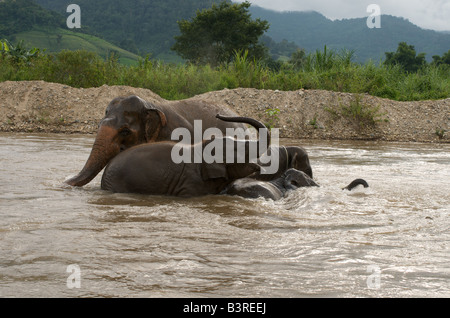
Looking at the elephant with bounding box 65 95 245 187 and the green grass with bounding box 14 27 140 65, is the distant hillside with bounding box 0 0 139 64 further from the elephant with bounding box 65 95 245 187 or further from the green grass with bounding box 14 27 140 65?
the elephant with bounding box 65 95 245 187

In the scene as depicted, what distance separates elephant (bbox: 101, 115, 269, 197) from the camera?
606 centimetres

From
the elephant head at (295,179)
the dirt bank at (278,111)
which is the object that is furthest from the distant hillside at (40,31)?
the elephant head at (295,179)

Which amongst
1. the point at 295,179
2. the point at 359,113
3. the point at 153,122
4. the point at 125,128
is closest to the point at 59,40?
the point at 359,113

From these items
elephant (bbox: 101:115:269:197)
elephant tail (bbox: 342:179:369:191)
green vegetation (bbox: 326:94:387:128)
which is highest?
green vegetation (bbox: 326:94:387:128)

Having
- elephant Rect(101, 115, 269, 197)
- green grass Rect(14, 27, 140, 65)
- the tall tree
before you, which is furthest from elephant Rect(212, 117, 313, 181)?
green grass Rect(14, 27, 140, 65)

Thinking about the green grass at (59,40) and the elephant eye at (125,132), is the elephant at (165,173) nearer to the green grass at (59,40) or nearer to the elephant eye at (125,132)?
the elephant eye at (125,132)

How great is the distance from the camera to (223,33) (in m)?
48.9

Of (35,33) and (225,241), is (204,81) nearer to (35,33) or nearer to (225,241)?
(225,241)

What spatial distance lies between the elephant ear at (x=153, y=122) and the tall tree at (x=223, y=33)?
41563 mm

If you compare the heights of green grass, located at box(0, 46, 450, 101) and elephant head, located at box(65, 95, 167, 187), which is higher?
green grass, located at box(0, 46, 450, 101)

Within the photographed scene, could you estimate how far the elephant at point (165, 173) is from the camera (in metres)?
6.06

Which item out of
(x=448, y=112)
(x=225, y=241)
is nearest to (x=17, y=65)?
(x=448, y=112)

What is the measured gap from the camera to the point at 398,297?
117 inches
